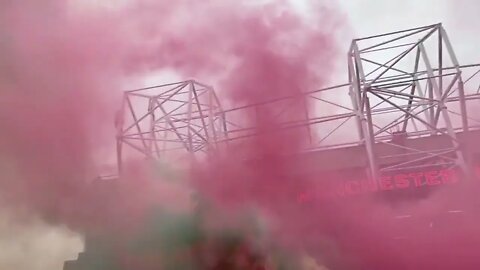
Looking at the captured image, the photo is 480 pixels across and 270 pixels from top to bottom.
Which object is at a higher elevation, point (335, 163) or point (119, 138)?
point (119, 138)

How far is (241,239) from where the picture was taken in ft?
57.6

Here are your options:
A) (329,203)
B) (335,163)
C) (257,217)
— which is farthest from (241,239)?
(335,163)

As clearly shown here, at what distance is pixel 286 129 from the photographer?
19.0 m

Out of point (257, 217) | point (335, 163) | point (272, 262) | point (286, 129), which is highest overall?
point (286, 129)

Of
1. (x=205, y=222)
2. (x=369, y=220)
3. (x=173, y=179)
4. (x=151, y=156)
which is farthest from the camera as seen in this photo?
(x=151, y=156)

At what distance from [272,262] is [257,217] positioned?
1430 millimetres

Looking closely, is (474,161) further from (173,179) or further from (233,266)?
(173,179)

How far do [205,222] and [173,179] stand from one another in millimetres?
2062

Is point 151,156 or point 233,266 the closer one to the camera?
point 233,266

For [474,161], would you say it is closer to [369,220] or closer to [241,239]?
[369,220]

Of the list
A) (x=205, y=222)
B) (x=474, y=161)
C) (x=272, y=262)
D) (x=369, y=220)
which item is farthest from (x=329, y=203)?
(x=474, y=161)

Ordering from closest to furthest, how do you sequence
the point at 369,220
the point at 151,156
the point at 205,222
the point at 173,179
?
the point at 369,220 → the point at 205,222 → the point at 173,179 → the point at 151,156

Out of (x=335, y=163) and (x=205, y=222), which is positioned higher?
(x=335, y=163)

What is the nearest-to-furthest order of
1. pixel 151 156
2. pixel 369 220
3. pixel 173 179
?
pixel 369 220
pixel 173 179
pixel 151 156
